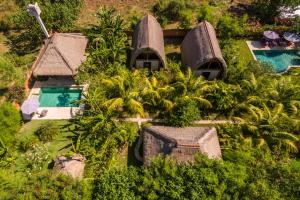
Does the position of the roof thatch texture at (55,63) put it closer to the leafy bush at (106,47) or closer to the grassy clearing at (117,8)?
the leafy bush at (106,47)

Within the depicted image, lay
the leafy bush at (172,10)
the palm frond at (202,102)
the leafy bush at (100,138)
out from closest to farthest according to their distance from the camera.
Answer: the leafy bush at (100,138) < the palm frond at (202,102) < the leafy bush at (172,10)

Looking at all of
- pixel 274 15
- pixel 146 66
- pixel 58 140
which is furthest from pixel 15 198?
pixel 274 15

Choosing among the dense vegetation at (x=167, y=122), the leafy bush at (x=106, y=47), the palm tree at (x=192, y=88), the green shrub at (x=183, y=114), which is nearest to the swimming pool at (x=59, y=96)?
the dense vegetation at (x=167, y=122)

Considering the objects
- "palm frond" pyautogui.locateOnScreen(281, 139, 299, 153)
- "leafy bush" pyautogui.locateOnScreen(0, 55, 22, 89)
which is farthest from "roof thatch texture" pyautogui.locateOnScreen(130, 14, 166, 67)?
"palm frond" pyautogui.locateOnScreen(281, 139, 299, 153)

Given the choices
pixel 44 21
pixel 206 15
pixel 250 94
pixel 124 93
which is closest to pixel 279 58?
pixel 250 94

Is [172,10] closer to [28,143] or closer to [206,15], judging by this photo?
[206,15]

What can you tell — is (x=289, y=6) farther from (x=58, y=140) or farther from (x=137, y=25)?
(x=58, y=140)
